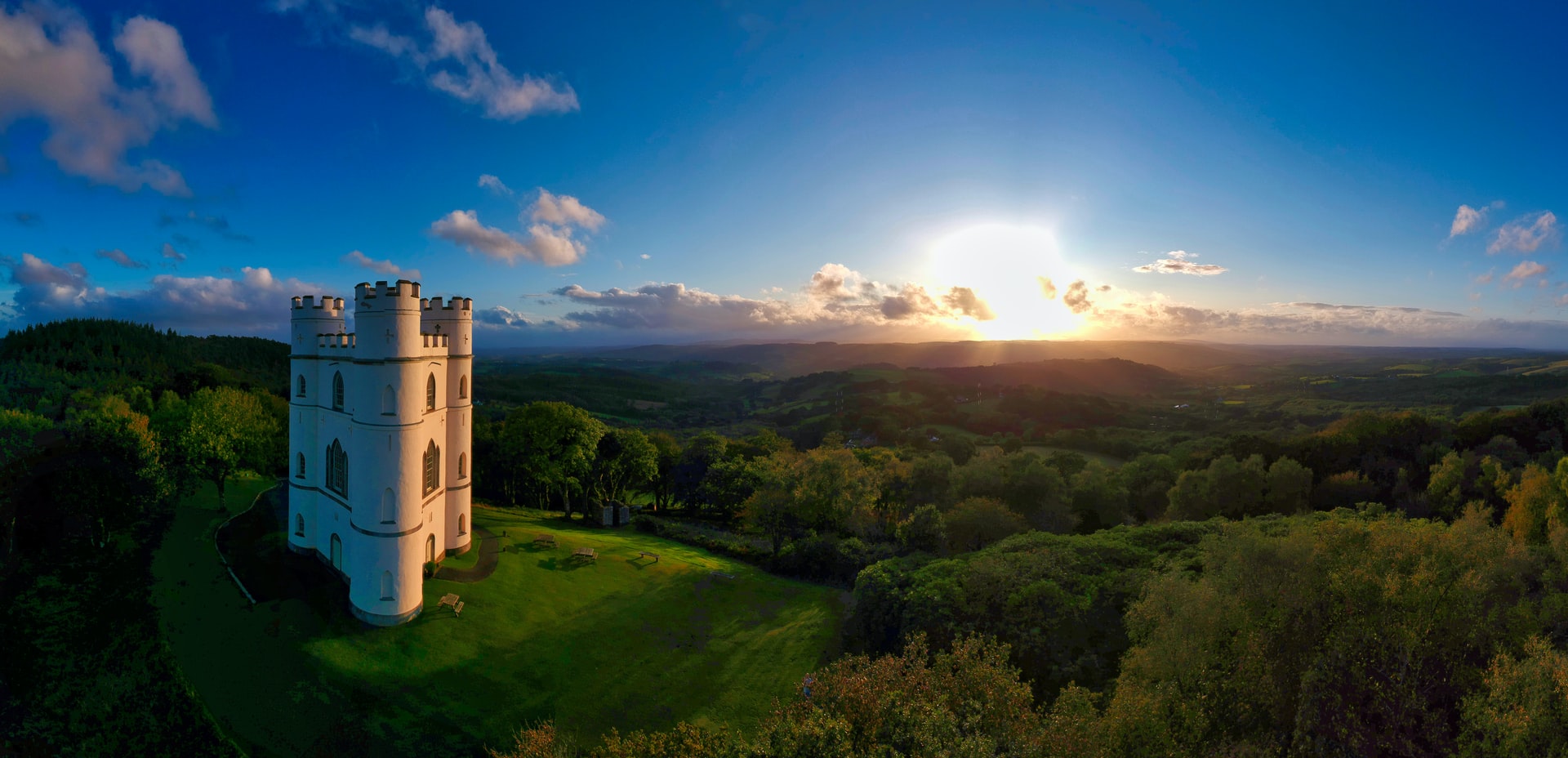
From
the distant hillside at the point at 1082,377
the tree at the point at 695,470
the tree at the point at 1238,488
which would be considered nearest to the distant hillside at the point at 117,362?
the tree at the point at 695,470

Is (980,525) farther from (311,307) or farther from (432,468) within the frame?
(311,307)

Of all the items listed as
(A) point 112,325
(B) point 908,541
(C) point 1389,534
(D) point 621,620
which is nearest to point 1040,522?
(B) point 908,541

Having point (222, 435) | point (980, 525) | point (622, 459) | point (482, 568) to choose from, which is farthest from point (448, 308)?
point (980, 525)

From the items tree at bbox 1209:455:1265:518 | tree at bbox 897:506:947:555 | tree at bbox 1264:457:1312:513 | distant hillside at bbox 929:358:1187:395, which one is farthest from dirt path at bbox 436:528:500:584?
distant hillside at bbox 929:358:1187:395

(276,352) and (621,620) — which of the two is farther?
(276,352)

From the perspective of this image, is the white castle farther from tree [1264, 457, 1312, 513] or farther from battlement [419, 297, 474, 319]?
tree [1264, 457, 1312, 513]

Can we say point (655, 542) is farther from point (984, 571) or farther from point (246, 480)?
point (246, 480)

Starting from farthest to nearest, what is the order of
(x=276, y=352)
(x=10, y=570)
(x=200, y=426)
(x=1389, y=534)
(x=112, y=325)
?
(x=276, y=352), (x=112, y=325), (x=200, y=426), (x=10, y=570), (x=1389, y=534)

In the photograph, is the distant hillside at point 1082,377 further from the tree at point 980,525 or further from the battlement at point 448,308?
the battlement at point 448,308
